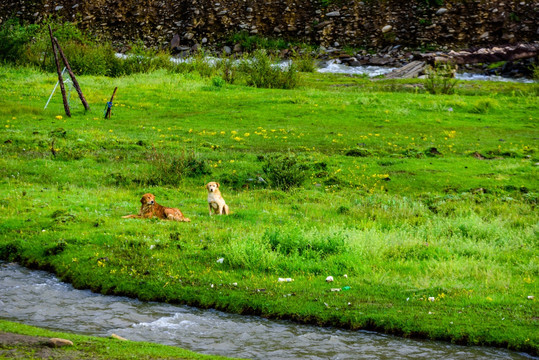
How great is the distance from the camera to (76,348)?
7711 millimetres

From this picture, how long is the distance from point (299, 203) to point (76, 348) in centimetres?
1133

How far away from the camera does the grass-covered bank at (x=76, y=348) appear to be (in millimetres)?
7324

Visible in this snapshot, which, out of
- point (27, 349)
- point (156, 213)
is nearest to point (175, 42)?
point (156, 213)

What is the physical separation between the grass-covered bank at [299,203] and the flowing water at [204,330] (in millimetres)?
332

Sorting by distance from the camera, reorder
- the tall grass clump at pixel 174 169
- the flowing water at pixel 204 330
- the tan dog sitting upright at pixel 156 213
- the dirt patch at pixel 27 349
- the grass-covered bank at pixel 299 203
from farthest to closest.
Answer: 1. the tall grass clump at pixel 174 169
2. the tan dog sitting upright at pixel 156 213
3. the grass-covered bank at pixel 299 203
4. the flowing water at pixel 204 330
5. the dirt patch at pixel 27 349

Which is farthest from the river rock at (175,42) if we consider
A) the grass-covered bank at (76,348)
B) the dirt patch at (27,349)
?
the dirt patch at (27,349)

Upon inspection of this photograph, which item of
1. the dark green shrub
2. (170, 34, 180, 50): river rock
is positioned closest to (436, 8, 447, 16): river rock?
(170, 34, 180, 50): river rock

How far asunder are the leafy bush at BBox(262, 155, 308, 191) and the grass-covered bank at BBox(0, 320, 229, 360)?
492 inches

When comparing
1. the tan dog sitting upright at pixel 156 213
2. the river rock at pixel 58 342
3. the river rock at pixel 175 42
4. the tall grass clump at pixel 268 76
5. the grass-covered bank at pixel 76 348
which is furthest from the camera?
the river rock at pixel 175 42

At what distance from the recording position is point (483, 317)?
1001cm

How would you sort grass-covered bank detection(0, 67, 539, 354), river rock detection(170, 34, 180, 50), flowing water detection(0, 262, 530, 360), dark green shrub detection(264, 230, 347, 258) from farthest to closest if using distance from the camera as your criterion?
river rock detection(170, 34, 180, 50) → dark green shrub detection(264, 230, 347, 258) → grass-covered bank detection(0, 67, 539, 354) → flowing water detection(0, 262, 530, 360)

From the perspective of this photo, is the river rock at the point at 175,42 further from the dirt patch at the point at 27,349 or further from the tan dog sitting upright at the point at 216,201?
the dirt patch at the point at 27,349

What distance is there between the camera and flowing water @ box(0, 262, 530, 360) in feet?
30.0

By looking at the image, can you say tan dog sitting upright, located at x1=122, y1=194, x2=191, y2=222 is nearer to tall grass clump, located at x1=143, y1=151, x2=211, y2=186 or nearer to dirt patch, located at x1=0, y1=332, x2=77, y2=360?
tall grass clump, located at x1=143, y1=151, x2=211, y2=186
